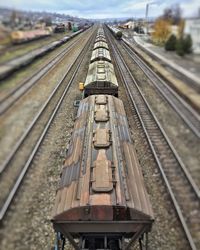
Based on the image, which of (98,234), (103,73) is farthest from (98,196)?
(103,73)

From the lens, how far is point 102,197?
7242mm

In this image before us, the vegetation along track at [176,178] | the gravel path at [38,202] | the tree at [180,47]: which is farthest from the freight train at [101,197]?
the tree at [180,47]

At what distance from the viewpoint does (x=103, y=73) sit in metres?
19.5

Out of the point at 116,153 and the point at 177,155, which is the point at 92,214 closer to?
the point at 116,153

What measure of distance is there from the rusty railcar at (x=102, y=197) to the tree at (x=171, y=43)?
474 cm

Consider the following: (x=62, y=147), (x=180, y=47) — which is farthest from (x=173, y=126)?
(x=62, y=147)

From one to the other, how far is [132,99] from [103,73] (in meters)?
3.67

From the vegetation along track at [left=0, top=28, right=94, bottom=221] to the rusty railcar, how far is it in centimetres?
157

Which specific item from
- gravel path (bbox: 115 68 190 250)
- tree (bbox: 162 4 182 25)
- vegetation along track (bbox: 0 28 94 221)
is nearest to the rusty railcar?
gravel path (bbox: 115 68 190 250)

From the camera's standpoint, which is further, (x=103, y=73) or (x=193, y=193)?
(x=103, y=73)

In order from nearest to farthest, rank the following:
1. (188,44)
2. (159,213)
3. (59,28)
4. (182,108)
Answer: (188,44), (59,28), (182,108), (159,213)

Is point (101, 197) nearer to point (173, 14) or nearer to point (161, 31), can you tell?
point (161, 31)

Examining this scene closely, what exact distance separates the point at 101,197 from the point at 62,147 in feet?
27.4

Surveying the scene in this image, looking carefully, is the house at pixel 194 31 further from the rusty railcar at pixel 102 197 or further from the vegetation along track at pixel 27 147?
the rusty railcar at pixel 102 197
